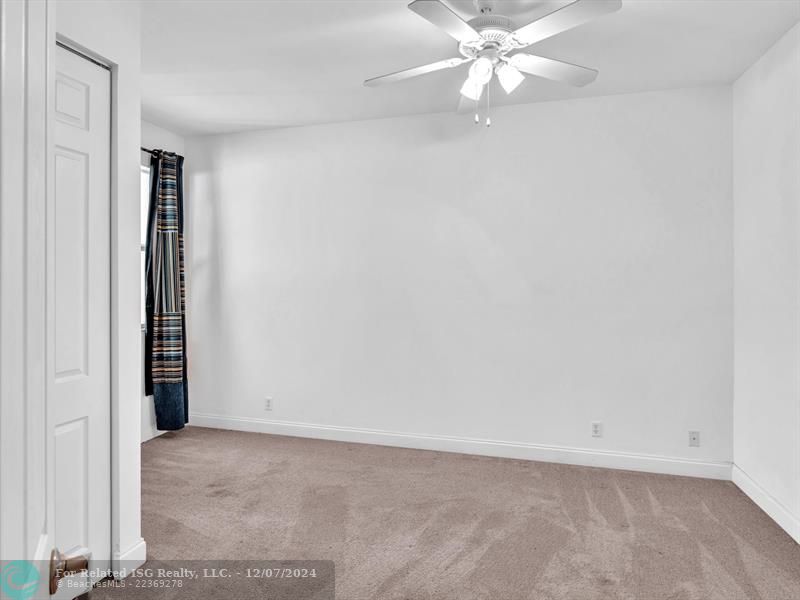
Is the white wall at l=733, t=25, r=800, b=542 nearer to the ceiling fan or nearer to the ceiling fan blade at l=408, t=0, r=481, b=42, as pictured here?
the ceiling fan

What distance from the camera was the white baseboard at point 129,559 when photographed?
2338 millimetres

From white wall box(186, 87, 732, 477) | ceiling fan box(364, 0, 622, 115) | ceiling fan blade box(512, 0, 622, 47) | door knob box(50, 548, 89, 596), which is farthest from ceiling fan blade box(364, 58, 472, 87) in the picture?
door knob box(50, 548, 89, 596)

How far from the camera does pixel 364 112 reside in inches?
164

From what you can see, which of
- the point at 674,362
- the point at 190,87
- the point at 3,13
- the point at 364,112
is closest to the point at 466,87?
the point at 364,112

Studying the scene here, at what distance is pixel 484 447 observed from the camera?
161 inches

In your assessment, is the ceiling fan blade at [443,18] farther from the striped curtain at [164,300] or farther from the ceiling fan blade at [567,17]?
the striped curtain at [164,300]

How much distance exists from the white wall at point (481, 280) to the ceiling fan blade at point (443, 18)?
1819 mm

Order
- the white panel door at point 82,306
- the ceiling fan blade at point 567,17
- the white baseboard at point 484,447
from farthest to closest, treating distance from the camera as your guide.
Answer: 1. the white baseboard at point 484,447
2. the white panel door at point 82,306
3. the ceiling fan blade at point 567,17

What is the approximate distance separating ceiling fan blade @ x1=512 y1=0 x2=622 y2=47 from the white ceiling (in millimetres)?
322

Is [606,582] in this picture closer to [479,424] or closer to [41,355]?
[479,424]

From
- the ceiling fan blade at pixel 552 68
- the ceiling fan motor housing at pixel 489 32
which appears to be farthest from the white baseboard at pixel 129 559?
the ceiling fan blade at pixel 552 68

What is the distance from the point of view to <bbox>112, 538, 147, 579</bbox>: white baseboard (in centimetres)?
234

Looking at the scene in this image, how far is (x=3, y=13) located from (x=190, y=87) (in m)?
3.47

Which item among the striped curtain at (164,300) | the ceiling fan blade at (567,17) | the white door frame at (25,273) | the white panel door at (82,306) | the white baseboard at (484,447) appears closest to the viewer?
the white door frame at (25,273)
